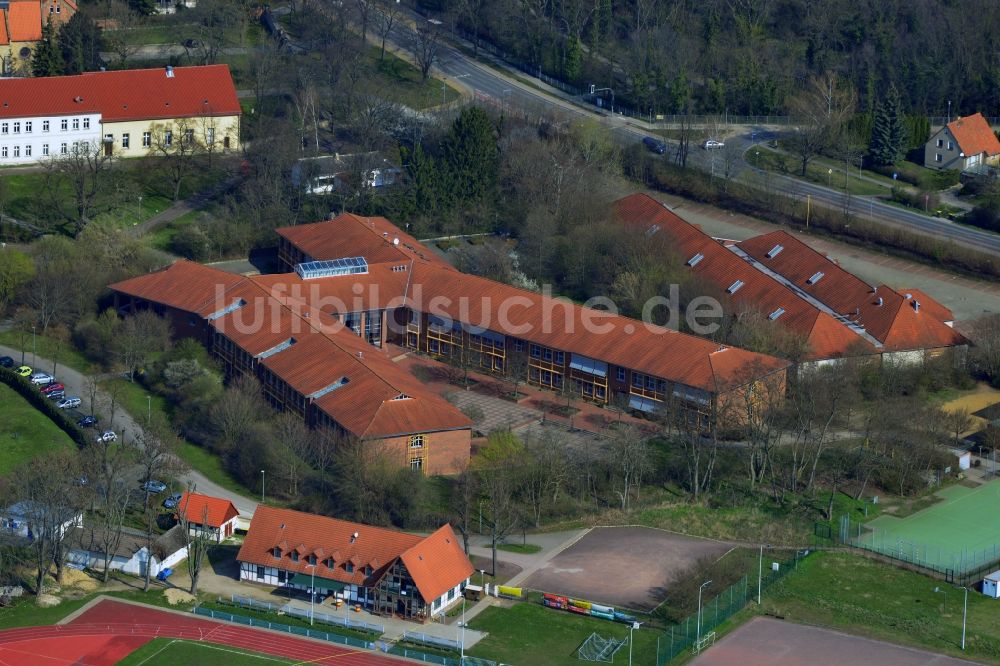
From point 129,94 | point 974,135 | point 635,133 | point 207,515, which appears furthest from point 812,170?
point 207,515

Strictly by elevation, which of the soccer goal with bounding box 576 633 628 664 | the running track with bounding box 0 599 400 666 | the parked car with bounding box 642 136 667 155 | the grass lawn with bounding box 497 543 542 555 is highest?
the parked car with bounding box 642 136 667 155

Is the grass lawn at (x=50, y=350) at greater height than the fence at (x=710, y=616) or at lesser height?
lesser

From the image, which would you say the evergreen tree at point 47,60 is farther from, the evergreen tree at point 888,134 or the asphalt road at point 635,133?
the evergreen tree at point 888,134

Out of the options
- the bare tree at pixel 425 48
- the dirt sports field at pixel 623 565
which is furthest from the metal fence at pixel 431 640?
the bare tree at pixel 425 48

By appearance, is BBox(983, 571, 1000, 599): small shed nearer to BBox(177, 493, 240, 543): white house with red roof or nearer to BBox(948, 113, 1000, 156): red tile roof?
BBox(177, 493, 240, 543): white house with red roof

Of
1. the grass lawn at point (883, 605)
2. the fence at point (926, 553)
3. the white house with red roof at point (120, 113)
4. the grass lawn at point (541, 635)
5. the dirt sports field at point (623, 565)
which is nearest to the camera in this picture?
the grass lawn at point (541, 635)

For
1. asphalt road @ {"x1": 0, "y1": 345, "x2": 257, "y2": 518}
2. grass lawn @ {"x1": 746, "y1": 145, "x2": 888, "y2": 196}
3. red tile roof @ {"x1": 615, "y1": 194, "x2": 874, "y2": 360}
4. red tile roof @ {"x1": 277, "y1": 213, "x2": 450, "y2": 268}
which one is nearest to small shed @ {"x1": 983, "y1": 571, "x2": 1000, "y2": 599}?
red tile roof @ {"x1": 615, "y1": 194, "x2": 874, "y2": 360}

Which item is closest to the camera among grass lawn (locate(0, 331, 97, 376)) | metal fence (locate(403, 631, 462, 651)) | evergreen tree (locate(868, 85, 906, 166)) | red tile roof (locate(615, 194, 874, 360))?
metal fence (locate(403, 631, 462, 651))

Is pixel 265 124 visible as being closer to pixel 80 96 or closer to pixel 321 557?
pixel 80 96
